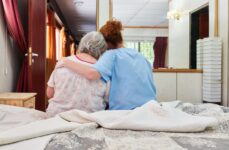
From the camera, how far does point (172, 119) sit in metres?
1.17

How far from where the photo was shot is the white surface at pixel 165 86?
137 inches

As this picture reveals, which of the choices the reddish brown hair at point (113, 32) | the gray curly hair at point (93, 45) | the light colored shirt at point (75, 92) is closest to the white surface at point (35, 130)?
the light colored shirt at point (75, 92)

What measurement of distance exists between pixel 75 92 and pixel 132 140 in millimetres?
722

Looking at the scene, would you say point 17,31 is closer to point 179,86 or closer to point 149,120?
point 179,86

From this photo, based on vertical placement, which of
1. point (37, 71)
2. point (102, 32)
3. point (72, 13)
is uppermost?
point (72, 13)

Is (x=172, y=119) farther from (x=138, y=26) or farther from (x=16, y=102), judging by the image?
(x=138, y=26)

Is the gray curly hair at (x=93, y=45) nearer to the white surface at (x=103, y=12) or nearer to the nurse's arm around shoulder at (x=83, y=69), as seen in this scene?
the nurse's arm around shoulder at (x=83, y=69)

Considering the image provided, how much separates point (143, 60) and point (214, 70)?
183 centimetres

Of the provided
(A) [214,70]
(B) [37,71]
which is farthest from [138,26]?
(B) [37,71]

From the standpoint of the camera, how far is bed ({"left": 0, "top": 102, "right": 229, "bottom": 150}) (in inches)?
35.9

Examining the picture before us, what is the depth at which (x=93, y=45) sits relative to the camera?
5.88ft

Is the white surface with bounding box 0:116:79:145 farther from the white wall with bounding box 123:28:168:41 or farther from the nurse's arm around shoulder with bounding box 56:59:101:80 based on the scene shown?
the white wall with bounding box 123:28:168:41

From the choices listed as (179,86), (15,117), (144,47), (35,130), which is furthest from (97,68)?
(179,86)

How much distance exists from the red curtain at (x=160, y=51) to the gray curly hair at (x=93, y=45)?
1.71 meters
